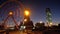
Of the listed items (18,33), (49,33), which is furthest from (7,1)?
(49,33)

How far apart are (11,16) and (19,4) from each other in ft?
11.6

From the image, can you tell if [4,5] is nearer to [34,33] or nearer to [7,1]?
Result: [7,1]

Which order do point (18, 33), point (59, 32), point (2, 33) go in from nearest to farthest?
point (59, 32) → point (2, 33) → point (18, 33)

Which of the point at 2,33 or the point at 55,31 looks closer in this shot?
the point at 55,31

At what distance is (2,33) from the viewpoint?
16031mm

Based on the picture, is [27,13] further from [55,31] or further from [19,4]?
[19,4]

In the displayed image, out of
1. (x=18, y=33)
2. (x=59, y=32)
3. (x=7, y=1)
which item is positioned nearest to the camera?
(x=59, y=32)

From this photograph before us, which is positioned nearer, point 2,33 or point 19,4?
point 2,33

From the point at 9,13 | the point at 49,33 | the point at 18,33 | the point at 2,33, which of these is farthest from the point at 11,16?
the point at 49,33

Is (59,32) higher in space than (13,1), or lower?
lower

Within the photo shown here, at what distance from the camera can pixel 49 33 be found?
14.7 meters

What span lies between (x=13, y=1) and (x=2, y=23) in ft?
19.2

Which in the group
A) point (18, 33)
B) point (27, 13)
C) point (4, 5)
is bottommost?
point (18, 33)

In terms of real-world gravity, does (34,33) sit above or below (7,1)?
below
